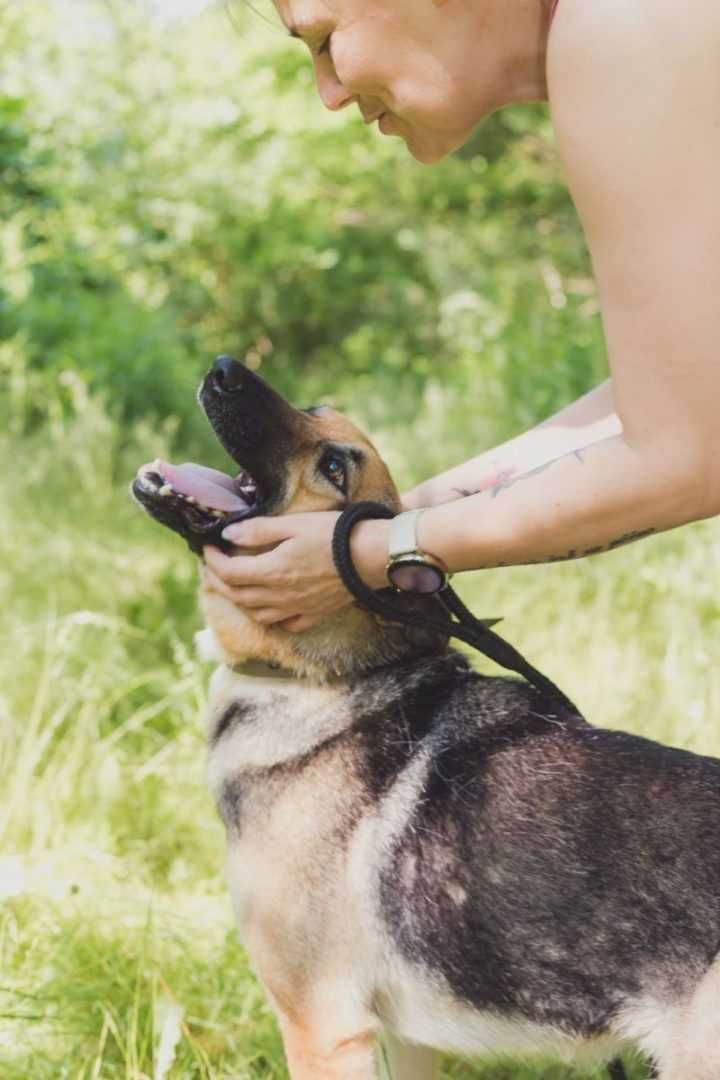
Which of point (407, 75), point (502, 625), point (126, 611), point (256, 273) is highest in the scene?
point (407, 75)

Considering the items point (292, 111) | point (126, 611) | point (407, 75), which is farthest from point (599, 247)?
point (292, 111)

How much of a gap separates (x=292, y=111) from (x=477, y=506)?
1008 centimetres

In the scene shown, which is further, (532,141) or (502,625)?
(532,141)

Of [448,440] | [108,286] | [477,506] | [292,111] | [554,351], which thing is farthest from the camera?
[292,111]

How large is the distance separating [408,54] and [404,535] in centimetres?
89

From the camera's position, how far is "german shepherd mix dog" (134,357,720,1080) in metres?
2.09

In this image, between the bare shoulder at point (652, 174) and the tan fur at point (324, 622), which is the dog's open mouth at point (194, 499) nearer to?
the tan fur at point (324, 622)

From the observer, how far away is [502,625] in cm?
488

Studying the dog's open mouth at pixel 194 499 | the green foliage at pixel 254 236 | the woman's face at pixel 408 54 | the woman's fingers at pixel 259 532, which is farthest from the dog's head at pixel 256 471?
the green foliage at pixel 254 236

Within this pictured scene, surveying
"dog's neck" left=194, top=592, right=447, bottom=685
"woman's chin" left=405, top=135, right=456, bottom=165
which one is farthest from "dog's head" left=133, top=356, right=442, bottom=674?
"woman's chin" left=405, top=135, right=456, bottom=165

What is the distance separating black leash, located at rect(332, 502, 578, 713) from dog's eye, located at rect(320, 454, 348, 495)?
0.23 m

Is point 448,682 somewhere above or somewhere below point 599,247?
below

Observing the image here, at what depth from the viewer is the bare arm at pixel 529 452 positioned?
284 cm

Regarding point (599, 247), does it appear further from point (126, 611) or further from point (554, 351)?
point (554, 351)
